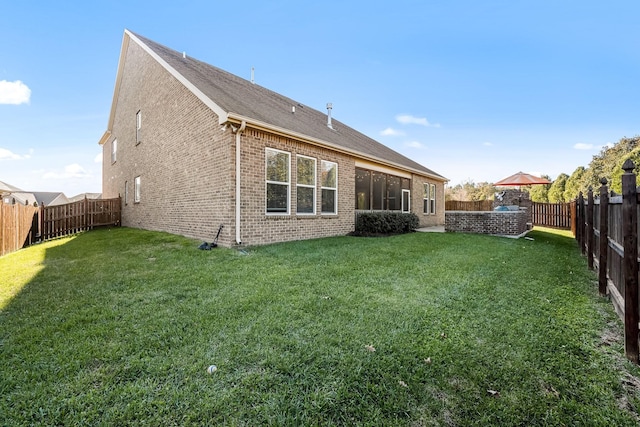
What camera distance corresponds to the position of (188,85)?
8742 millimetres

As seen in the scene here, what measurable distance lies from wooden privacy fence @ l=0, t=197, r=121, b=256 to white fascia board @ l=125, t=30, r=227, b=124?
648 cm

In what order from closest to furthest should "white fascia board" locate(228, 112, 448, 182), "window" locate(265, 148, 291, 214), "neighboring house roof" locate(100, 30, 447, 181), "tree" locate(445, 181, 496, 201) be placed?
1. "white fascia board" locate(228, 112, 448, 182)
2. "neighboring house roof" locate(100, 30, 447, 181)
3. "window" locate(265, 148, 291, 214)
4. "tree" locate(445, 181, 496, 201)

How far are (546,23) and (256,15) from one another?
379 inches

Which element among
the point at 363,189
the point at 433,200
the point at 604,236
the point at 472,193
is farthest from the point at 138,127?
the point at 472,193

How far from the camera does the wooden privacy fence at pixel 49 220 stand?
9438 millimetres

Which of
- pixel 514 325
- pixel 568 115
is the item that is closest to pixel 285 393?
pixel 514 325

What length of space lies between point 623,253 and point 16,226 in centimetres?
1486

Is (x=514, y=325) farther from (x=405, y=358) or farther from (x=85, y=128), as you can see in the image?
(x=85, y=128)

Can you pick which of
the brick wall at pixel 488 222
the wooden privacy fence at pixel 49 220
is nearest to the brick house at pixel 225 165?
the wooden privacy fence at pixel 49 220

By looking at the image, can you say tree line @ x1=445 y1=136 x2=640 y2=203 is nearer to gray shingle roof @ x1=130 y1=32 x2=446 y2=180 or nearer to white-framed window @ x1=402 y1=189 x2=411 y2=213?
white-framed window @ x1=402 y1=189 x2=411 y2=213

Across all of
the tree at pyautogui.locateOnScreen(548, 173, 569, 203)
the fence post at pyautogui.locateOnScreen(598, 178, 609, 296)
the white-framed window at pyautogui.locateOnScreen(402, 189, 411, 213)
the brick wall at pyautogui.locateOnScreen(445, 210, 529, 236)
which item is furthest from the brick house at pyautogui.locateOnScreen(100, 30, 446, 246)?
the tree at pyautogui.locateOnScreen(548, 173, 569, 203)

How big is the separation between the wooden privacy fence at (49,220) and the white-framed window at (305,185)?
8878mm

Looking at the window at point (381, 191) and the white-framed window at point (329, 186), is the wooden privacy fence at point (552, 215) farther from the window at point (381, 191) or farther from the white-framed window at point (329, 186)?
the white-framed window at point (329, 186)

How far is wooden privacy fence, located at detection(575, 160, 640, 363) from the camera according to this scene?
260 cm
